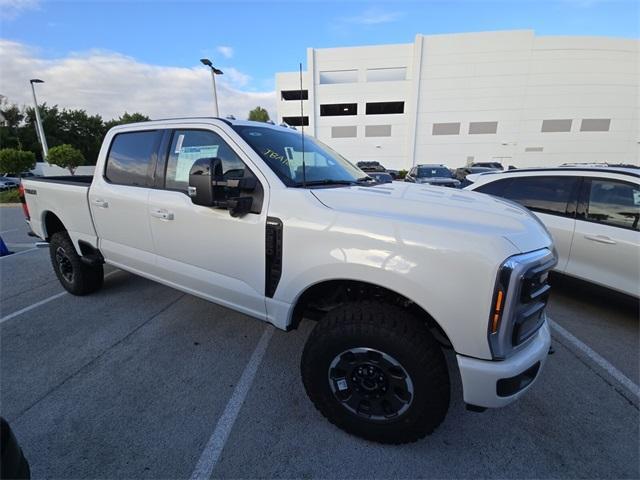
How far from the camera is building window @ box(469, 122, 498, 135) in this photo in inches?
1406

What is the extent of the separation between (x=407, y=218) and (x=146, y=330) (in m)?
2.95

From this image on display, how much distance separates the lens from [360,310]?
6.13 ft

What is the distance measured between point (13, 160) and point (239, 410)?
72.8ft

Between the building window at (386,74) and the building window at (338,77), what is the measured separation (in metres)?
1.82

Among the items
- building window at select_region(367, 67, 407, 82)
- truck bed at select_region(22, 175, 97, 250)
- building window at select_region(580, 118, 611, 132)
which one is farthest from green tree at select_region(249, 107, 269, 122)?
truck bed at select_region(22, 175, 97, 250)

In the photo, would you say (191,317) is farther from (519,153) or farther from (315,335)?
(519,153)

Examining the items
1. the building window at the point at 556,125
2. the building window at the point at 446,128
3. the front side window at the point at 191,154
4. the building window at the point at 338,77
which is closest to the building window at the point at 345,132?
the building window at the point at 338,77

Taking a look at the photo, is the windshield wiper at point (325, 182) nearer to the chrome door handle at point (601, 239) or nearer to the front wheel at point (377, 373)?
the front wheel at point (377, 373)

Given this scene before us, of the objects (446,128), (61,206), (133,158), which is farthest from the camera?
(446,128)

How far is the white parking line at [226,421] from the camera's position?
1.81 meters

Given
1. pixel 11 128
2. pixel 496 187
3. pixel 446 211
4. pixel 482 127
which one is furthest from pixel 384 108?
pixel 11 128

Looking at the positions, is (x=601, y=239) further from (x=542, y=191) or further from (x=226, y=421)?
(x=226, y=421)

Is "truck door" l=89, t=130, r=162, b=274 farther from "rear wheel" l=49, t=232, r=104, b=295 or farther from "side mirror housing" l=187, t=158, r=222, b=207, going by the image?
"side mirror housing" l=187, t=158, r=222, b=207

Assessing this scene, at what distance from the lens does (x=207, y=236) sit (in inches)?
93.9
